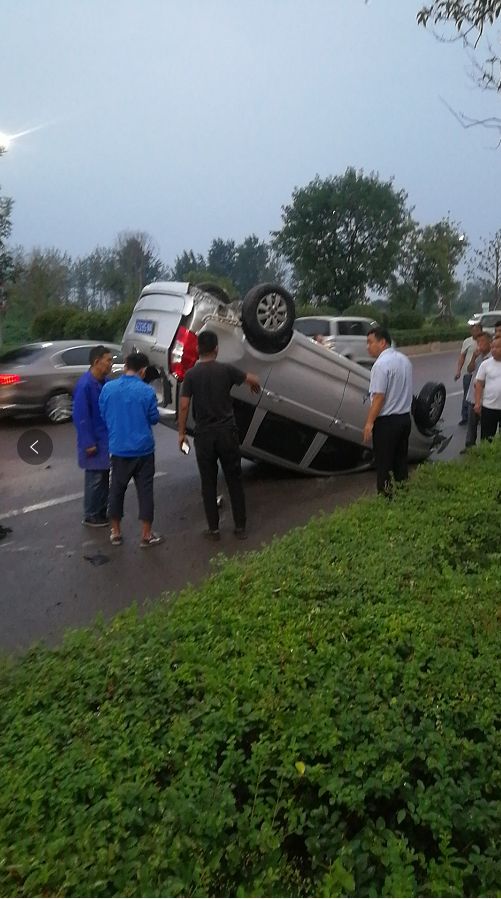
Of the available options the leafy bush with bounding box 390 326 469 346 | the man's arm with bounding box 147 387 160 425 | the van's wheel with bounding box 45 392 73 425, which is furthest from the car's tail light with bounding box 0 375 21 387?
the leafy bush with bounding box 390 326 469 346

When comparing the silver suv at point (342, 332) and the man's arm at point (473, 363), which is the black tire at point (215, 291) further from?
the silver suv at point (342, 332)

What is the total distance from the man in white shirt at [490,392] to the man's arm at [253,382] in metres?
2.88

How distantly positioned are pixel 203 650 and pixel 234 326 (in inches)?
177

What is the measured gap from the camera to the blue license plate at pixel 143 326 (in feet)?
25.3

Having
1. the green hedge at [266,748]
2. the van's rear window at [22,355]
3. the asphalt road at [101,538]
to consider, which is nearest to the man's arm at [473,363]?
the asphalt road at [101,538]

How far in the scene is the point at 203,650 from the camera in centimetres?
344

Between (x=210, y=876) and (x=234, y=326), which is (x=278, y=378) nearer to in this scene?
(x=234, y=326)

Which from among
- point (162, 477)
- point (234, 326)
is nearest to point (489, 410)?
point (234, 326)

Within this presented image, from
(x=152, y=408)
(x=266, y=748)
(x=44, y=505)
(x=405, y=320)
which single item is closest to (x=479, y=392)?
(x=152, y=408)

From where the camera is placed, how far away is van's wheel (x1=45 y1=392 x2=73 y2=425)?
14.0m

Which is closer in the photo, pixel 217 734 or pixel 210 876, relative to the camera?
pixel 210 876

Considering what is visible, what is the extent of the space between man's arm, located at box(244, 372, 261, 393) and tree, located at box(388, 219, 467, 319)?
35177mm

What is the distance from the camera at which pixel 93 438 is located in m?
7.41

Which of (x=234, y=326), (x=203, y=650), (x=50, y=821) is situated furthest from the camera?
(x=234, y=326)
